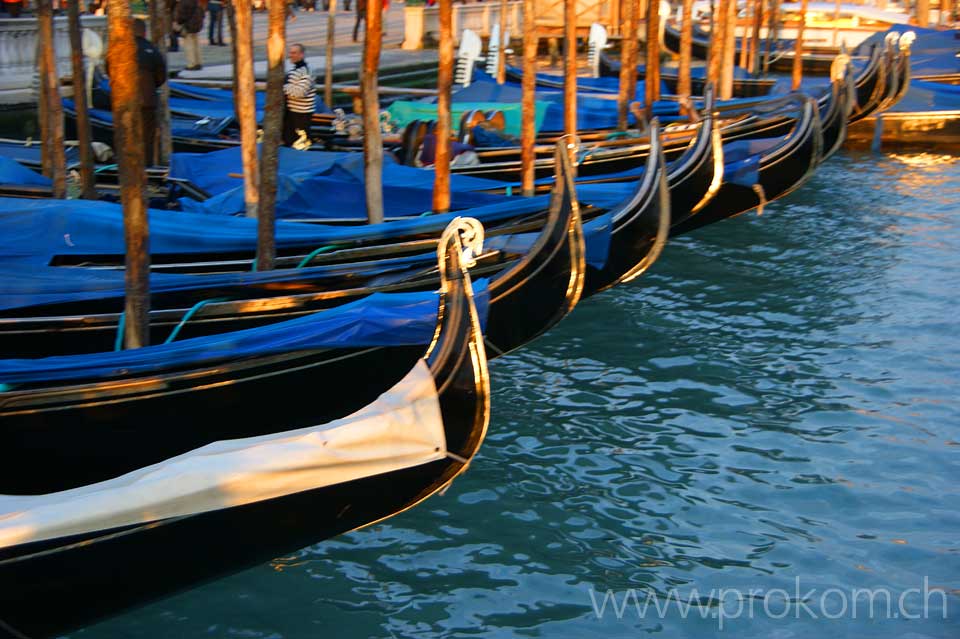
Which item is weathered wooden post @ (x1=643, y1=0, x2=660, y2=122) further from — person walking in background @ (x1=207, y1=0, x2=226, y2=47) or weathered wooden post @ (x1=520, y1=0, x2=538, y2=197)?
person walking in background @ (x1=207, y1=0, x2=226, y2=47)

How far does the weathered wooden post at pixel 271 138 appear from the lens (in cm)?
559

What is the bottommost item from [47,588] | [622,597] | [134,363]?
[622,597]

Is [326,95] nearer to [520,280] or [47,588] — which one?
[520,280]

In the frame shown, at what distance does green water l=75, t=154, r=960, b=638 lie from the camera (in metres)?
4.28

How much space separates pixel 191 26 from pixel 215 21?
2.95 m

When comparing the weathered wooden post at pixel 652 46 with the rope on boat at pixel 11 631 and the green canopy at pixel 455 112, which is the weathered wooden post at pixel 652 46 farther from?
the rope on boat at pixel 11 631

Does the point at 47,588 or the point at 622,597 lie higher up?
the point at 47,588

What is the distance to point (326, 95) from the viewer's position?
1195 centimetres

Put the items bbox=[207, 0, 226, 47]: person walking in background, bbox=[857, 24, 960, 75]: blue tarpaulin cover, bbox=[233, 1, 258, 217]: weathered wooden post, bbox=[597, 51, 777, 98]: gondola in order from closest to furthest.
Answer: bbox=[233, 1, 258, 217]: weathered wooden post
bbox=[597, 51, 777, 98]: gondola
bbox=[857, 24, 960, 75]: blue tarpaulin cover
bbox=[207, 0, 226, 47]: person walking in background

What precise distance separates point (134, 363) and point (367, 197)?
263 centimetres

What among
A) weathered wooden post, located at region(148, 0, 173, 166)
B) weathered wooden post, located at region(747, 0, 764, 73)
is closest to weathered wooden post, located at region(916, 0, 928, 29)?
weathered wooden post, located at region(747, 0, 764, 73)

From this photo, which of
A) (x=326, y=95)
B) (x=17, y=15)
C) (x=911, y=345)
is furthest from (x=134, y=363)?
(x=17, y=15)

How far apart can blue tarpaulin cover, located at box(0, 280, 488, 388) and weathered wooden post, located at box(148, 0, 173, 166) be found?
4.39m

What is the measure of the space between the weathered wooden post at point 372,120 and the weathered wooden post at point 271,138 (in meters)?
1.03
